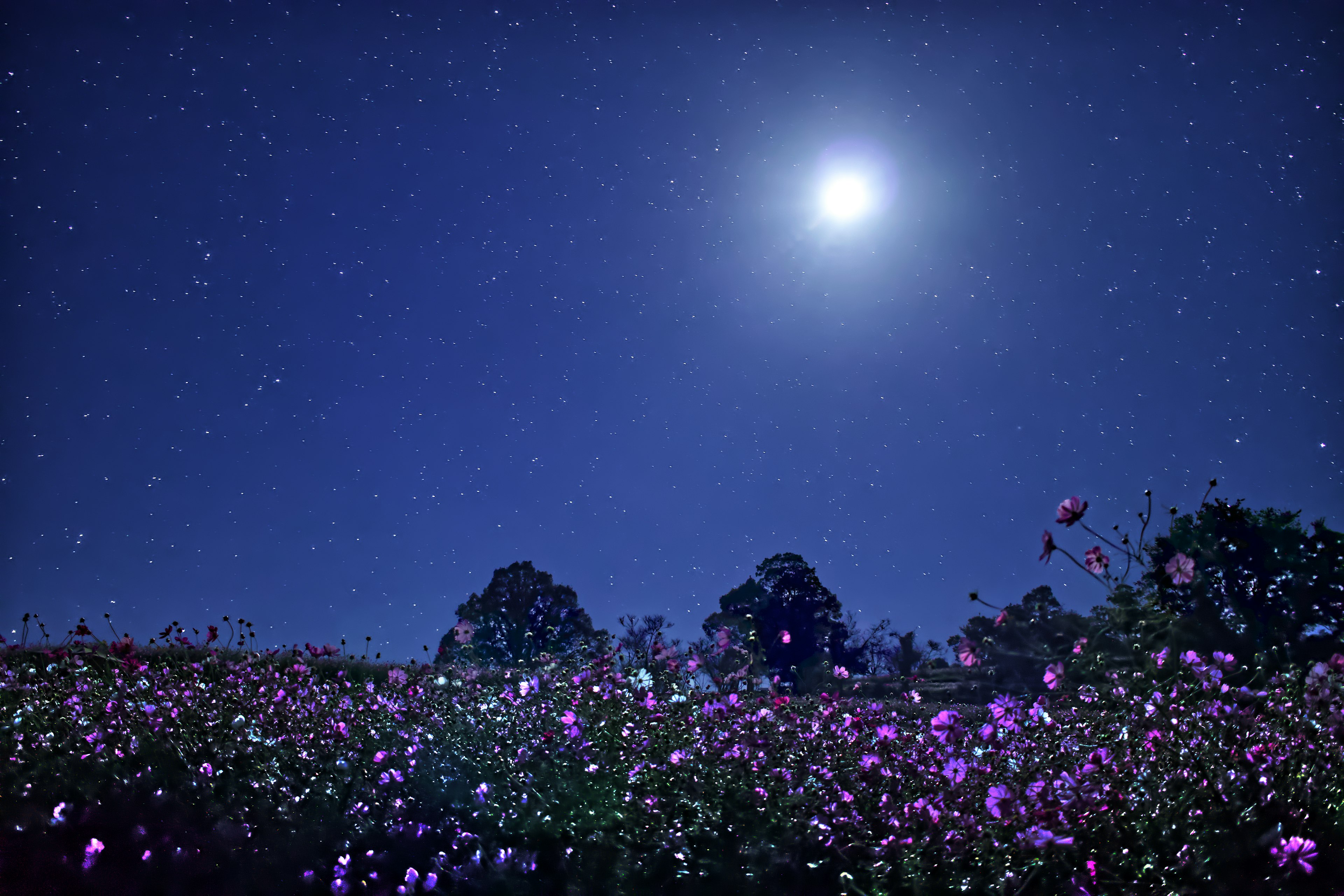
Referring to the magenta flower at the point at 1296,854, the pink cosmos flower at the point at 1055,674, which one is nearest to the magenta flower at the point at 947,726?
the pink cosmos flower at the point at 1055,674

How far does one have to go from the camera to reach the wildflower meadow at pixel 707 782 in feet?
10.00

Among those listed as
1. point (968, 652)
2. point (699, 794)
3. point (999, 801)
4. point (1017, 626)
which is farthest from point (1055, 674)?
point (1017, 626)

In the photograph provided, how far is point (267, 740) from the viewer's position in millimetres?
4879

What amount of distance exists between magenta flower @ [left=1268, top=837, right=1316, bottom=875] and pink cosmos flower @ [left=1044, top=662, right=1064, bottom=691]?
5.47ft

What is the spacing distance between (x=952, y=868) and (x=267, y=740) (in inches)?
179

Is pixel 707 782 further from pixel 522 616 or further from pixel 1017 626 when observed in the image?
pixel 522 616

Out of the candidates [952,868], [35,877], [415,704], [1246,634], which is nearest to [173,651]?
[415,704]

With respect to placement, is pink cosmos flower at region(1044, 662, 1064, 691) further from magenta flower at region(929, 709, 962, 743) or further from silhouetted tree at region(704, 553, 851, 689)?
silhouetted tree at region(704, 553, 851, 689)

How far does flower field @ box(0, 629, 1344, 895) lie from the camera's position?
3.02 metres

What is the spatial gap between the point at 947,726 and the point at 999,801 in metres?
0.77

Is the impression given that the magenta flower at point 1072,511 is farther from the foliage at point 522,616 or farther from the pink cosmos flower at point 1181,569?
the foliage at point 522,616

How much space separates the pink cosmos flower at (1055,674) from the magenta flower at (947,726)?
41.5 inches

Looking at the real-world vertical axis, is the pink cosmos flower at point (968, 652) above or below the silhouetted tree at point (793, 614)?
below

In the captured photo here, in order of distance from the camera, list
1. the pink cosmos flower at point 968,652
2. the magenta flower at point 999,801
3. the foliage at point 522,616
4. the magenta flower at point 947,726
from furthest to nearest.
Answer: the foliage at point 522,616 < the pink cosmos flower at point 968,652 < the magenta flower at point 947,726 < the magenta flower at point 999,801
